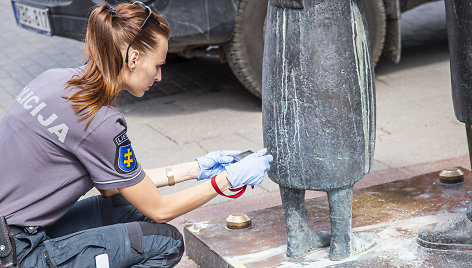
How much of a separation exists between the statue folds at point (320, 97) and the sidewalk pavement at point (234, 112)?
2.73ft

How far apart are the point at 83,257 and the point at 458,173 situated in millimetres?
1822

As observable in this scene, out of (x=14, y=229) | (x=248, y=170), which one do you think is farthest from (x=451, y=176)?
(x=14, y=229)

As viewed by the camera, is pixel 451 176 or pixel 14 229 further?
pixel 451 176

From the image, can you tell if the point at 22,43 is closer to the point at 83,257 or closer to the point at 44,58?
the point at 44,58

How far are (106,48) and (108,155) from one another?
1.11 feet

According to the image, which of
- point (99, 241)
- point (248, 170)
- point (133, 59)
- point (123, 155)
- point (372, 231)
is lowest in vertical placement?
point (372, 231)

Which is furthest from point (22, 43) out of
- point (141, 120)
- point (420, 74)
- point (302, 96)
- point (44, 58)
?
point (302, 96)

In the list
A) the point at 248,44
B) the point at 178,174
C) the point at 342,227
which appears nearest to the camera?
the point at 342,227

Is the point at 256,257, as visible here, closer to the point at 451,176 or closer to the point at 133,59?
the point at 133,59

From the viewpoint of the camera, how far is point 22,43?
7016mm

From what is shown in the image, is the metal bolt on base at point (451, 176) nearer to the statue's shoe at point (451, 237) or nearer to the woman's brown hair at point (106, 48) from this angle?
the statue's shoe at point (451, 237)

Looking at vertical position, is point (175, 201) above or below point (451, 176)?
above

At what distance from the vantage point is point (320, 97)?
7.74 feet

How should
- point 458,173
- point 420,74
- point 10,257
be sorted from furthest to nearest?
point 420,74, point 458,173, point 10,257
